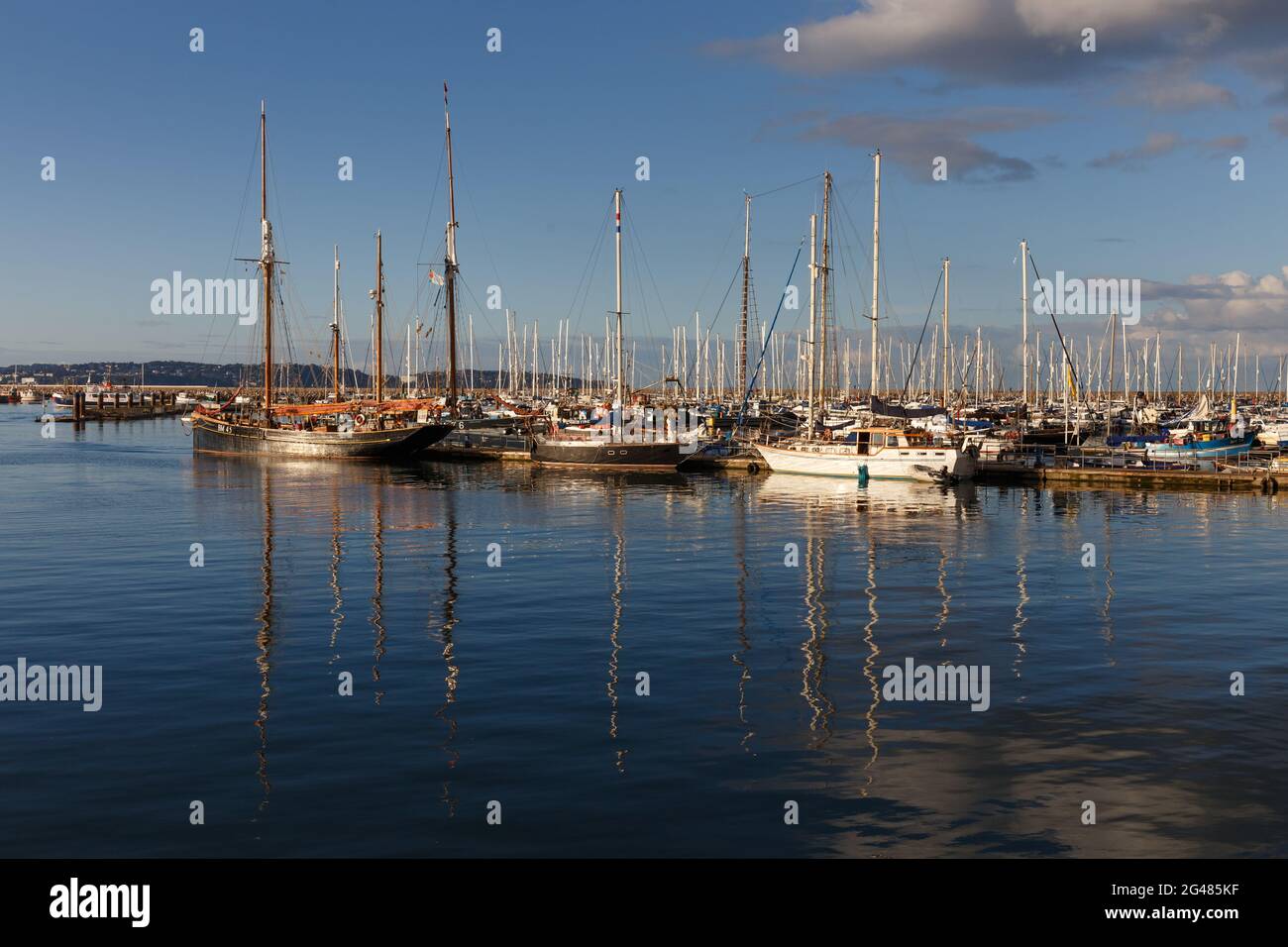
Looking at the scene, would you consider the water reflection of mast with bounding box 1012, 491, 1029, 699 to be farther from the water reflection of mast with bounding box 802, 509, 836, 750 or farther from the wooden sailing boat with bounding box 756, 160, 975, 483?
the wooden sailing boat with bounding box 756, 160, 975, 483

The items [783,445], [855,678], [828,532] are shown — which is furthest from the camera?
[783,445]

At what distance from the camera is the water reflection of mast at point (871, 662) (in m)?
16.7

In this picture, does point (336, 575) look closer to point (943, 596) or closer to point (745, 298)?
point (943, 596)

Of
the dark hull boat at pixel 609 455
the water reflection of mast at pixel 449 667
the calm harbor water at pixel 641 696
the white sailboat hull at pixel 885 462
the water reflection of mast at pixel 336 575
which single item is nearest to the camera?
the calm harbor water at pixel 641 696

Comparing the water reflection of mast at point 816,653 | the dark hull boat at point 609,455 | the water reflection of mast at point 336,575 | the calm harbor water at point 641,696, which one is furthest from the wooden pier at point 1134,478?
the water reflection of mast at point 336,575

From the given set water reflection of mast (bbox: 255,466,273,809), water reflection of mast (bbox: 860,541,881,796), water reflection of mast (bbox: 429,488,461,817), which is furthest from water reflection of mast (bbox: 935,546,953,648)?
water reflection of mast (bbox: 255,466,273,809)

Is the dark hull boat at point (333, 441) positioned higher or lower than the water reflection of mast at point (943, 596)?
higher

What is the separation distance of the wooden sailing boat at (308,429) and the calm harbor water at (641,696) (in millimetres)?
44952

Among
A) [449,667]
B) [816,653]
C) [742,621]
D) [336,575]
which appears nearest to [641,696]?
[449,667]

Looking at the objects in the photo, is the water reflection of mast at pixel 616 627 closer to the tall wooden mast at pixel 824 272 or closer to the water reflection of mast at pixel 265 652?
the water reflection of mast at pixel 265 652

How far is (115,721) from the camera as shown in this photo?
58.8ft
